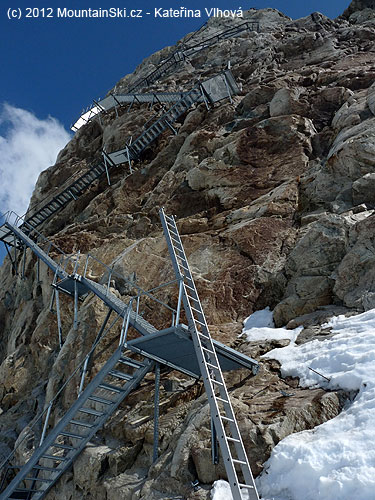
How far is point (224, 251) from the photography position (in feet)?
52.8

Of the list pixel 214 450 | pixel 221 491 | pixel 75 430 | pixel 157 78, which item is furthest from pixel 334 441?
pixel 157 78

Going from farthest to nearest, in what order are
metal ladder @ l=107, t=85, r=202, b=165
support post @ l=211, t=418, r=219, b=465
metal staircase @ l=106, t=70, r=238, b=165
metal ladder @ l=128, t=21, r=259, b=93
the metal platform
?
metal ladder @ l=128, t=21, r=259, b=93 → metal staircase @ l=106, t=70, r=238, b=165 → metal ladder @ l=107, t=85, r=202, b=165 → the metal platform → support post @ l=211, t=418, r=219, b=465

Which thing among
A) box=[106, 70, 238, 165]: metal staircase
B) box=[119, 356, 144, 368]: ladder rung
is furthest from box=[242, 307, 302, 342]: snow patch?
box=[106, 70, 238, 165]: metal staircase

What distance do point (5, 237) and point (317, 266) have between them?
59.9 feet

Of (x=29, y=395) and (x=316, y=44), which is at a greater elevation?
(x=316, y=44)

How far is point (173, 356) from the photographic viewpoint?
11.3m

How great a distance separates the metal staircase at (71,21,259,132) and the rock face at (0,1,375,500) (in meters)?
2.82

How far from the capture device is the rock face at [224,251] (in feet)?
32.2

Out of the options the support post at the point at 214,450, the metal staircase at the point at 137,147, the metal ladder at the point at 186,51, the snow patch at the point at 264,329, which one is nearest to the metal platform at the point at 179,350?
the snow patch at the point at 264,329

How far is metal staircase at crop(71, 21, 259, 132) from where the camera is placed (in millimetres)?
34344

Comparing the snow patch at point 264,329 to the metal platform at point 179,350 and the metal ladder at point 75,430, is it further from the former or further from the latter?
the metal ladder at point 75,430

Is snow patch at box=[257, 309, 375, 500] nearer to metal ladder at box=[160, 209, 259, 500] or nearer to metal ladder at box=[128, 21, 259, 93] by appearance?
metal ladder at box=[160, 209, 259, 500]

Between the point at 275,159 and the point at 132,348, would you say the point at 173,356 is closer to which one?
the point at 132,348

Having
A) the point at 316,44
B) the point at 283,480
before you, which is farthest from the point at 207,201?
the point at 316,44
